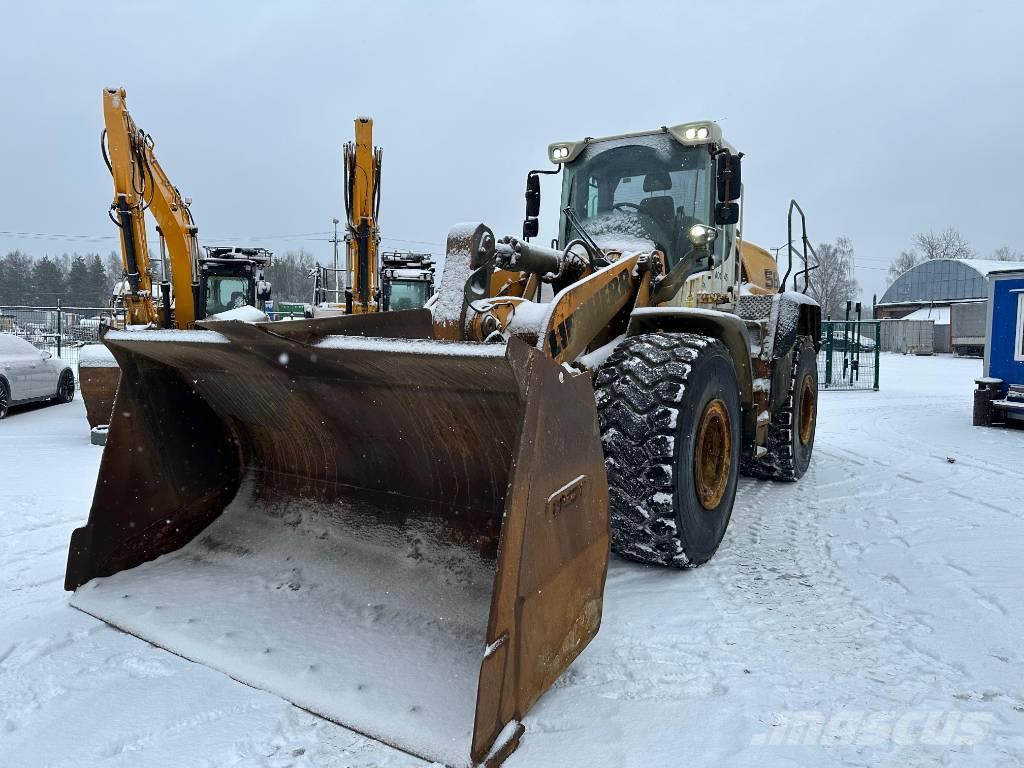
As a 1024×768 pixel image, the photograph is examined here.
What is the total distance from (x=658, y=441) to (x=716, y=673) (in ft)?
3.54

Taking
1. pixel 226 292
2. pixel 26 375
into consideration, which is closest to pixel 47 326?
pixel 226 292

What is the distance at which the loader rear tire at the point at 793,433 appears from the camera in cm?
614

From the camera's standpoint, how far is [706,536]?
154 inches

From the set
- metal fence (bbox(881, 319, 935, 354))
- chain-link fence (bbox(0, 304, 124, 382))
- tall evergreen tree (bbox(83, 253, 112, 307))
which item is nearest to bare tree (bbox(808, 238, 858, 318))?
metal fence (bbox(881, 319, 935, 354))

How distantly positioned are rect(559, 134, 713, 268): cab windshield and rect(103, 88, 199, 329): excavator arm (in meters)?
5.80

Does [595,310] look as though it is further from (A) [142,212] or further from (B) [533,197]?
(A) [142,212]

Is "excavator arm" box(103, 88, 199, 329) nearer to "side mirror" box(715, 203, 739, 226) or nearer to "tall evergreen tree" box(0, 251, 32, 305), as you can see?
"side mirror" box(715, 203, 739, 226)

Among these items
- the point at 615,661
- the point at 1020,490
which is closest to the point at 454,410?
the point at 615,661

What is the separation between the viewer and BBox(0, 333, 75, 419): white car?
1098 cm

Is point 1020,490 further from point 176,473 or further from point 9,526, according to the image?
point 9,526

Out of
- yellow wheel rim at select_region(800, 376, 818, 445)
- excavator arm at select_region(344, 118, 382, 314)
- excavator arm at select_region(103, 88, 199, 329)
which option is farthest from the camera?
excavator arm at select_region(344, 118, 382, 314)

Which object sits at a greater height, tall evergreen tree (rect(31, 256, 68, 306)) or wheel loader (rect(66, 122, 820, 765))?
tall evergreen tree (rect(31, 256, 68, 306))

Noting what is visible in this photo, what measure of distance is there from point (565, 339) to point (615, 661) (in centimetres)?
150

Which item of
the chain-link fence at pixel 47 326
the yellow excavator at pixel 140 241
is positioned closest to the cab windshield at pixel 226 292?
the yellow excavator at pixel 140 241
